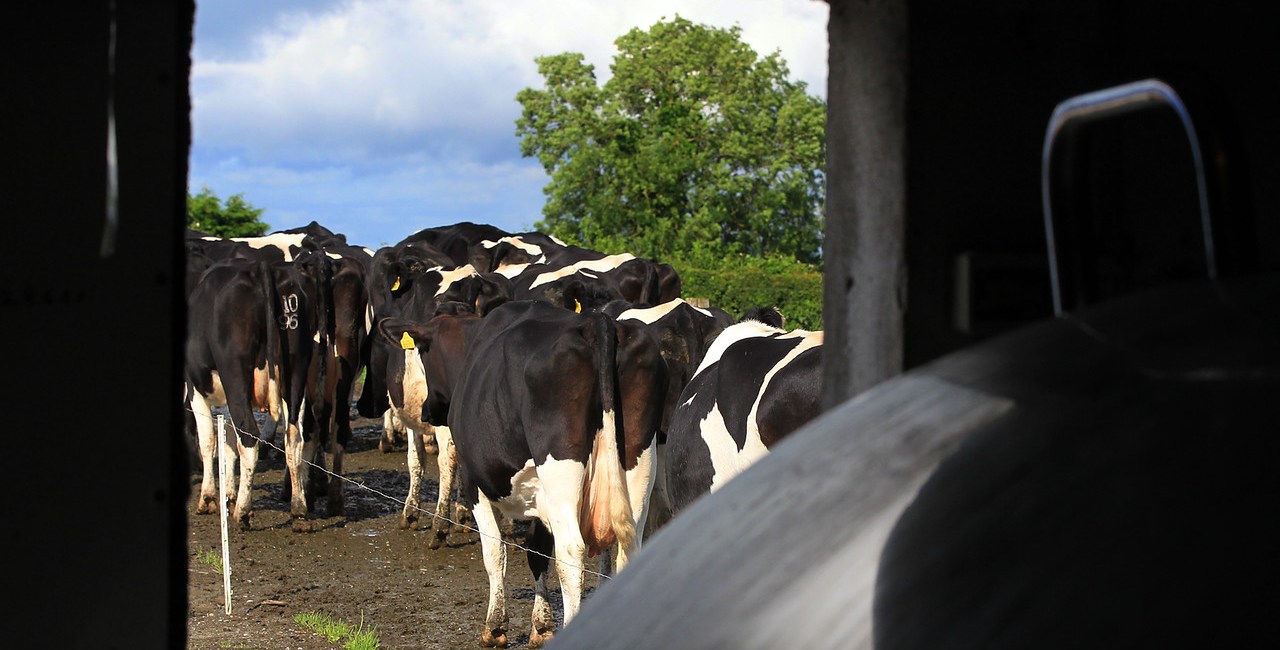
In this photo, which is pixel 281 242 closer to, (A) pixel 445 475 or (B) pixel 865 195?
(A) pixel 445 475

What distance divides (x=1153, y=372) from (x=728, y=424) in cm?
600

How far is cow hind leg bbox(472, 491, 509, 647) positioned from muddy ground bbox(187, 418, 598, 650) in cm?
13

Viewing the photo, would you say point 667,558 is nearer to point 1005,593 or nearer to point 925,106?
point 1005,593

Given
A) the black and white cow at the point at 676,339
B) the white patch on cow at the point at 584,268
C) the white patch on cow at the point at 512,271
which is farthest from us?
the white patch on cow at the point at 512,271

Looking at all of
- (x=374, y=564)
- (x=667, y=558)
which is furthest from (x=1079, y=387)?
(x=374, y=564)

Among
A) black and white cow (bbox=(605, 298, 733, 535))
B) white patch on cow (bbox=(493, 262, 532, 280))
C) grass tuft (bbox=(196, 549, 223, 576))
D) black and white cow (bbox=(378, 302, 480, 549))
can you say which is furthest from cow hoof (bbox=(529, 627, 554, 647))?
white patch on cow (bbox=(493, 262, 532, 280))

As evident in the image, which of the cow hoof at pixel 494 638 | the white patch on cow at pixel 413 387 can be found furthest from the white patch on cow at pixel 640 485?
the white patch on cow at pixel 413 387

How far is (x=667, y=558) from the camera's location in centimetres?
124

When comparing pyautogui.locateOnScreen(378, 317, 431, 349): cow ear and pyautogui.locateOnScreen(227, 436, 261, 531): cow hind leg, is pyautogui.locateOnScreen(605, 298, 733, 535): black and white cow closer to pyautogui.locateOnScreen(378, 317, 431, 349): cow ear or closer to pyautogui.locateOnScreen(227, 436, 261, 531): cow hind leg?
pyautogui.locateOnScreen(378, 317, 431, 349): cow ear

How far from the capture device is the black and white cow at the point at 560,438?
712cm

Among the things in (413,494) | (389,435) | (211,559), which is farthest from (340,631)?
(389,435)

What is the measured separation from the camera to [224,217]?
30.7m

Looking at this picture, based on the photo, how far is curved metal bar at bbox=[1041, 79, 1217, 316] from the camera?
1.16 metres

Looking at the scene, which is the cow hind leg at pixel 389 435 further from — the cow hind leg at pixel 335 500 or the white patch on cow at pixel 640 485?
the white patch on cow at pixel 640 485
